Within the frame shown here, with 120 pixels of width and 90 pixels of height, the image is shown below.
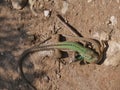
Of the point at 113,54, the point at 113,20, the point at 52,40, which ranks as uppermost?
the point at 113,20

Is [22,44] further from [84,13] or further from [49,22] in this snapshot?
[84,13]

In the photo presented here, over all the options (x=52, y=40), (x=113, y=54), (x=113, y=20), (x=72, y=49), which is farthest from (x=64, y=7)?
(x=113, y=54)

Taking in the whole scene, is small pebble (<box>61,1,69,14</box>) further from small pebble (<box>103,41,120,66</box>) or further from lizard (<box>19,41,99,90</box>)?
small pebble (<box>103,41,120,66</box>)

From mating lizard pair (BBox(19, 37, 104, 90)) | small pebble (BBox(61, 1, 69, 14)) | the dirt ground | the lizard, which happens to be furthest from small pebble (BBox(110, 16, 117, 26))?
small pebble (BBox(61, 1, 69, 14))

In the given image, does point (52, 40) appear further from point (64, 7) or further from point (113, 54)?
point (113, 54)

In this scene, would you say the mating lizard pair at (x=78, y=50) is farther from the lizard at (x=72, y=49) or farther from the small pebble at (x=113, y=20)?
the small pebble at (x=113, y=20)
